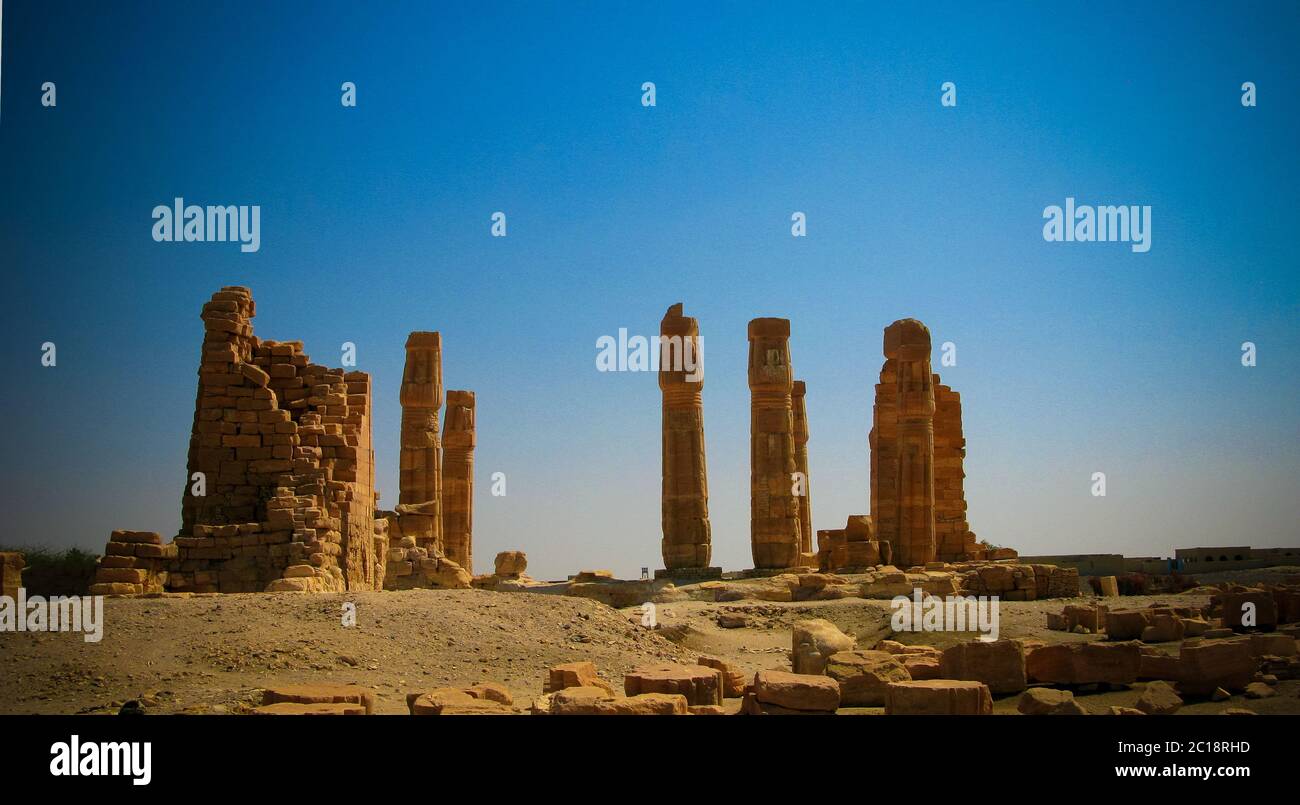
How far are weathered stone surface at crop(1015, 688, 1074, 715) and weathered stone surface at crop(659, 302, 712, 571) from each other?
718 inches

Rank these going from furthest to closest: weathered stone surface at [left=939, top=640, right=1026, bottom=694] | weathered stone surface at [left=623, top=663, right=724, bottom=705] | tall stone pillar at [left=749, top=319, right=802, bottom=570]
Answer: tall stone pillar at [left=749, top=319, right=802, bottom=570] → weathered stone surface at [left=939, top=640, right=1026, bottom=694] → weathered stone surface at [left=623, top=663, right=724, bottom=705]

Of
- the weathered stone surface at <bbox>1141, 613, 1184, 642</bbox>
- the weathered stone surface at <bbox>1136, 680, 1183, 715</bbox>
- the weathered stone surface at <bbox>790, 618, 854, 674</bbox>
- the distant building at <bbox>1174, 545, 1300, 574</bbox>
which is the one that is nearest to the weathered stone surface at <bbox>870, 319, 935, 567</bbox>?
the distant building at <bbox>1174, 545, 1300, 574</bbox>

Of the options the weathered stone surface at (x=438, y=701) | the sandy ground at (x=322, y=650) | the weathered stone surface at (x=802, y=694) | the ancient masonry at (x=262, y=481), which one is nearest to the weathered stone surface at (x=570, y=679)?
the sandy ground at (x=322, y=650)

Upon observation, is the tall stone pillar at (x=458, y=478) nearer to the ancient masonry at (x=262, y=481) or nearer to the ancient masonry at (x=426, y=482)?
the ancient masonry at (x=426, y=482)

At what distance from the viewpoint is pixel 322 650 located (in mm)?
12602

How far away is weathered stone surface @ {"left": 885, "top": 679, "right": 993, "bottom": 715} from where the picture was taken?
980 cm

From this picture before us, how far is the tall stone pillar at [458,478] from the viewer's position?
35531mm

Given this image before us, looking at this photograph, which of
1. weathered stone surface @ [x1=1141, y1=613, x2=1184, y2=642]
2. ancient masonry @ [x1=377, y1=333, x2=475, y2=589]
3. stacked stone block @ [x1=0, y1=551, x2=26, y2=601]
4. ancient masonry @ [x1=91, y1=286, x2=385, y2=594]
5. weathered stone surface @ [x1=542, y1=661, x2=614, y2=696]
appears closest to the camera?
weathered stone surface @ [x1=542, y1=661, x2=614, y2=696]

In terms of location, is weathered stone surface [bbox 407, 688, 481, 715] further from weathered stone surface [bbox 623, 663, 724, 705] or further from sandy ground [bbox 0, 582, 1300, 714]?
weathered stone surface [bbox 623, 663, 724, 705]

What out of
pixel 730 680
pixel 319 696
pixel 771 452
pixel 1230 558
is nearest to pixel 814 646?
pixel 730 680

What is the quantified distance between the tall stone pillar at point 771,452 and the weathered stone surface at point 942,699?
65.8 feet
